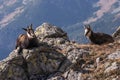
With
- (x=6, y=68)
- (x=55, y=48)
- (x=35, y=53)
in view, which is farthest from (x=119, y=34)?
(x=6, y=68)

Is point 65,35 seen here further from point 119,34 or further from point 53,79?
point 53,79

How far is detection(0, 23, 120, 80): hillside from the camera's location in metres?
32.6

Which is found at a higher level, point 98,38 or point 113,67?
point 98,38

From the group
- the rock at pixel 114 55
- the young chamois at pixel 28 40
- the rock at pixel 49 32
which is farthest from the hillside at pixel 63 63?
the rock at pixel 49 32

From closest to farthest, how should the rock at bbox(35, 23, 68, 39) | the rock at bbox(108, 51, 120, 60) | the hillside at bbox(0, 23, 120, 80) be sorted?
1. the hillside at bbox(0, 23, 120, 80)
2. the rock at bbox(108, 51, 120, 60)
3. the rock at bbox(35, 23, 68, 39)

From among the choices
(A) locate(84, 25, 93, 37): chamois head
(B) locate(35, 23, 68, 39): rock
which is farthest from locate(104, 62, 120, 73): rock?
(B) locate(35, 23, 68, 39): rock

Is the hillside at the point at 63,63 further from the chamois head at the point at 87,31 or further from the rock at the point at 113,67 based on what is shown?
the chamois head at the point at 87,31

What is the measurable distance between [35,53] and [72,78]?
5298 mm

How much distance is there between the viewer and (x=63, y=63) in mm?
35562

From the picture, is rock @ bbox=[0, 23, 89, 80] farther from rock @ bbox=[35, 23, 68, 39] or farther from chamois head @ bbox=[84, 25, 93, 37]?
rock @ bbox=[35, 23, 68, 39]

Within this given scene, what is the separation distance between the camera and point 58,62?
35625 millimetres

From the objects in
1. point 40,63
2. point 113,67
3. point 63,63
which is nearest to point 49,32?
point 40,63

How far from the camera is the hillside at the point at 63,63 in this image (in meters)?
32.6

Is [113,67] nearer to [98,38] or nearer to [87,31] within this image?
[98,38]
